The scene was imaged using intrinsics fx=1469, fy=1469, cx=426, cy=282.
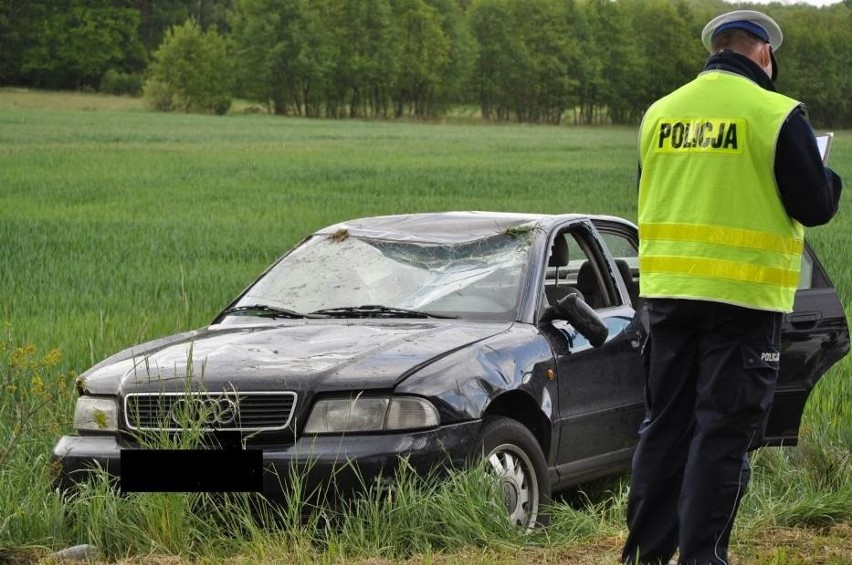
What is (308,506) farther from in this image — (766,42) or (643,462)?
(766,42)

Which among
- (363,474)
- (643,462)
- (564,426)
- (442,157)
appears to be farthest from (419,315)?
(442,157)

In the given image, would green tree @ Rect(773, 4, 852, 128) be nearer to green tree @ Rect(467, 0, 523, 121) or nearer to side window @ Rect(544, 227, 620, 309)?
green tree @ Rect(467, 0, 523, 121)

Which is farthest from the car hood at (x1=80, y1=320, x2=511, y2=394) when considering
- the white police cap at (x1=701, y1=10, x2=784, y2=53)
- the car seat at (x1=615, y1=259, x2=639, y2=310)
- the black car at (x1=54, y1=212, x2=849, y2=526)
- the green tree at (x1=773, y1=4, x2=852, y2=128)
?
the green tree at (x1=773, y1=4, x2=852, y2=128)

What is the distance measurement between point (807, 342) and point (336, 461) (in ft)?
9.05

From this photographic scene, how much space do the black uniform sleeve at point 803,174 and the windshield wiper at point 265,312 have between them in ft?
8.71

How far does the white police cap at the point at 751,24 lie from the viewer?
4.69 metres

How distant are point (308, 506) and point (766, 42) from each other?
88.1 inches

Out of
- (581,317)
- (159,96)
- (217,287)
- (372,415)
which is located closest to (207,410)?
(372,415)

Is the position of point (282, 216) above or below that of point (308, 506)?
below

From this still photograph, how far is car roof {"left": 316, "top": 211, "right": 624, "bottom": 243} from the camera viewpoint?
22.8 feet

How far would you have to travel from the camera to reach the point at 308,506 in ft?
17.2

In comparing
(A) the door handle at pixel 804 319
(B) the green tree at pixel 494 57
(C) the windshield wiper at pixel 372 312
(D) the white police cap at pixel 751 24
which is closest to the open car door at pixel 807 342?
(A) the door handle at pixel 804 319

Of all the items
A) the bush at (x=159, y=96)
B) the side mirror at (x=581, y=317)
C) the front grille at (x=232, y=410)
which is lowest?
the bush at (x=159, y=96)

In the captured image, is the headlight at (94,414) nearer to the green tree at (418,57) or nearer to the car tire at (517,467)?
the car tire at (517,467)
